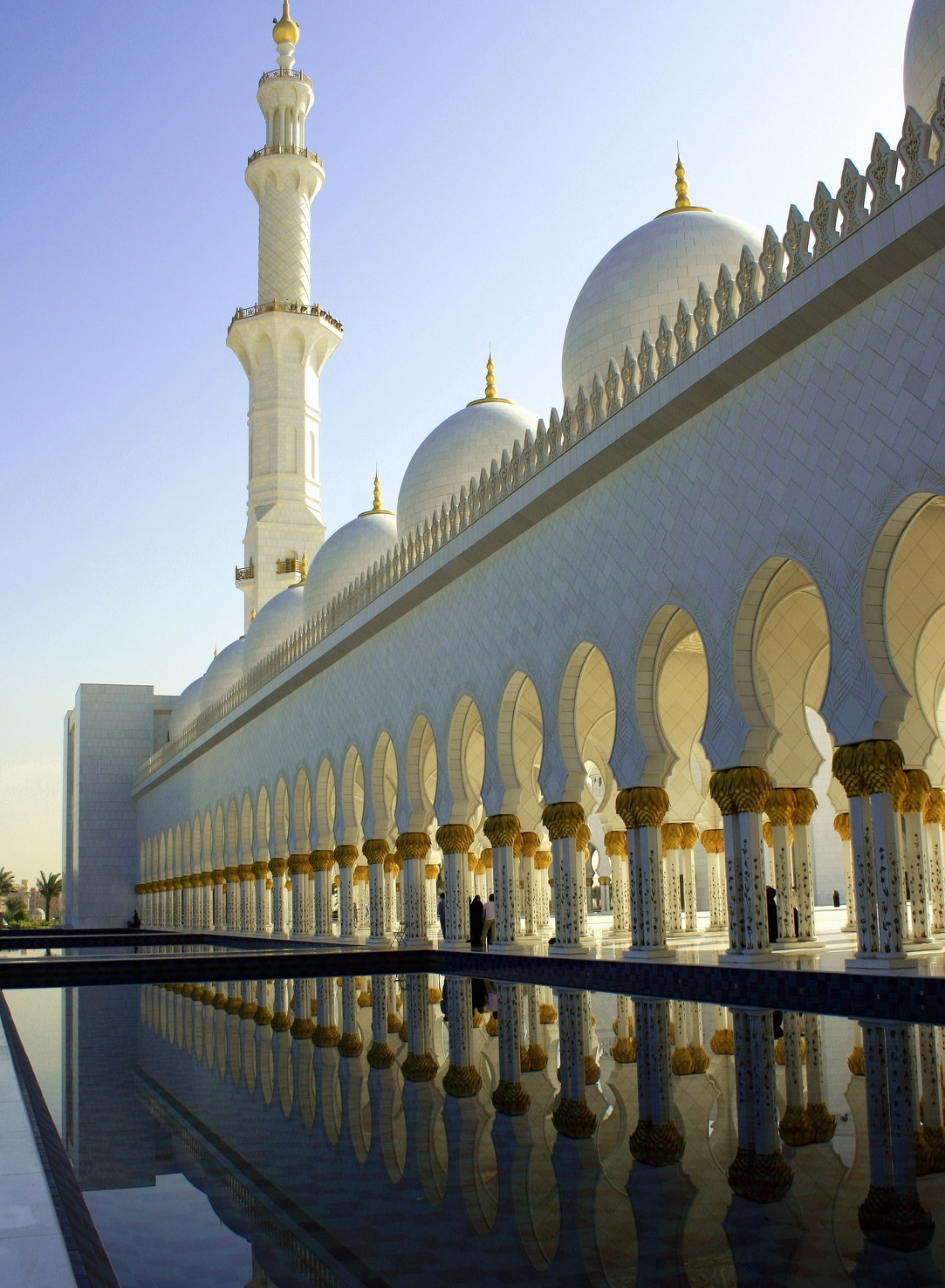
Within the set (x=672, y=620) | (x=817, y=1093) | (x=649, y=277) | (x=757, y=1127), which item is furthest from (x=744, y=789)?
(x=649, y=277)

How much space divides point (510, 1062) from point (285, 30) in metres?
21.8

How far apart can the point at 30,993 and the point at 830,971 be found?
18.2 feet

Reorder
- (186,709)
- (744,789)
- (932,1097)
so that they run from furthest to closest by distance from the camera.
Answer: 1. (186,709)
2. (744,789)
3. (932,1097)

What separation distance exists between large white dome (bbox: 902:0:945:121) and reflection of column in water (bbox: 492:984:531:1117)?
5.04 m

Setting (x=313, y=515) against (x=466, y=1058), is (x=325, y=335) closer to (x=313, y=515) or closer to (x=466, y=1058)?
(x=313, y=515)

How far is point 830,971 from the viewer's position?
250 inches

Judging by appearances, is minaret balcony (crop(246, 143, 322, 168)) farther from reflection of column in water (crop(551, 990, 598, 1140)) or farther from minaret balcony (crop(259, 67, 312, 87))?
reflection of column in water (crop(551, 990, 598, 1140))

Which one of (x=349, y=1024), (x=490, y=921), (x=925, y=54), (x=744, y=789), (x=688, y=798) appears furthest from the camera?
(x=688, y=798)

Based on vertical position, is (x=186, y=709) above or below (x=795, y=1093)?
above

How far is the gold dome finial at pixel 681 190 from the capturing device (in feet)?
34.5

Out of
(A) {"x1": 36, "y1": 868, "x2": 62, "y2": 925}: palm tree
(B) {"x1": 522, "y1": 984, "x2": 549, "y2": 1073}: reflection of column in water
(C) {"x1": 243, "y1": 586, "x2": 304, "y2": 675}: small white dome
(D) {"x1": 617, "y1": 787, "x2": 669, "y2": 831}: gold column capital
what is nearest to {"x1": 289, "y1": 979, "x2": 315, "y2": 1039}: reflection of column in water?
(B) {"x1": 522, "y1": 984, "x2": 549, "y2": 1073}: reflection of column in water

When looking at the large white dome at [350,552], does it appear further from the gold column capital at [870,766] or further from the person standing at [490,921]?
the gold column capital at [870,766]

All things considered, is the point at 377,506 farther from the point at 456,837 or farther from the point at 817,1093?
the point at 817,1093

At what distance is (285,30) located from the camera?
2248cm
